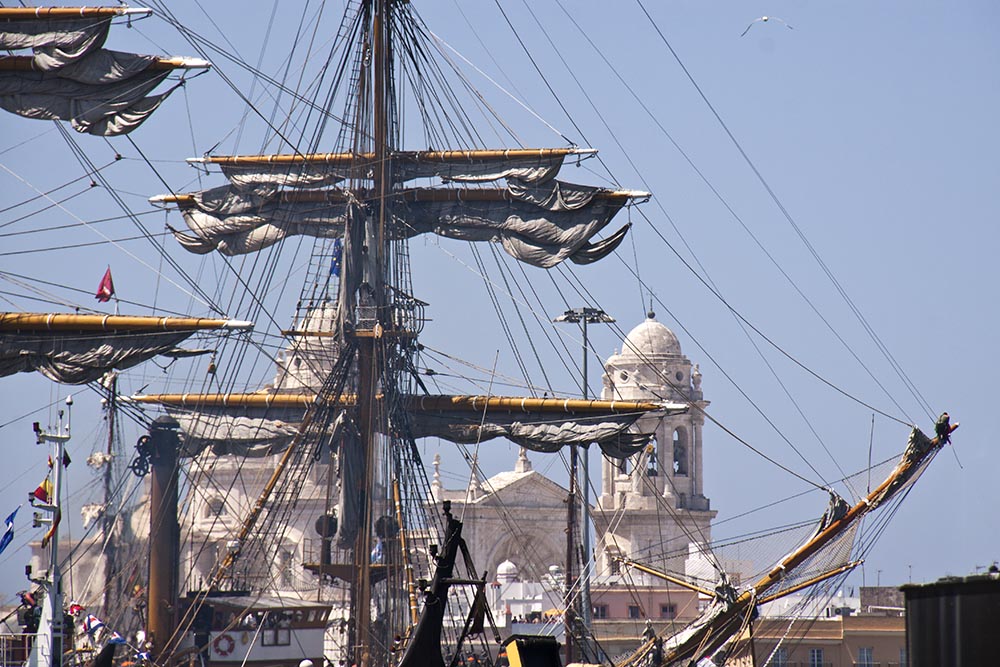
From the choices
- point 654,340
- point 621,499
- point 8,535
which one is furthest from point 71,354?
point 654,340

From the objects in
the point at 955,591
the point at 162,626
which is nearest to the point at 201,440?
the point at 162,626

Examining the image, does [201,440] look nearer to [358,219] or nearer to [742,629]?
[358,219]

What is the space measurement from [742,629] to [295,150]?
18.4m

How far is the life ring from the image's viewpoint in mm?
43938

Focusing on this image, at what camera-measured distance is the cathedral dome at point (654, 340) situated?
10456 centimetres

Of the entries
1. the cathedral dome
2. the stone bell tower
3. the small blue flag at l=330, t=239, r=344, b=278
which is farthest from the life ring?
the cathedral dome

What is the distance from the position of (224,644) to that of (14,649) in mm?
8949

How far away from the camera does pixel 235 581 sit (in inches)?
1906

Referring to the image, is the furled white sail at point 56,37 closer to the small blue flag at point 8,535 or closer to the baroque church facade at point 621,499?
the small blue flag at point 8,535

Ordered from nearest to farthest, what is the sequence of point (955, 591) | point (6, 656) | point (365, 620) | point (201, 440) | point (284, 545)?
1. point (955, 591)
2. point (6, 656)
3. point (365, 620)
4. point (201, 440)
5. point (284, 545)

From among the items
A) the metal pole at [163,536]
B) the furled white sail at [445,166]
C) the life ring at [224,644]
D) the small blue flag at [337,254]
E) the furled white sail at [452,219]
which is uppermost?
the furled white sail at [445,166]

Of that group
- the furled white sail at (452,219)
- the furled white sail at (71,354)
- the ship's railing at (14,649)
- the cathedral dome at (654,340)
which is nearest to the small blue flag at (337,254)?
the furled white sail at (452,219)

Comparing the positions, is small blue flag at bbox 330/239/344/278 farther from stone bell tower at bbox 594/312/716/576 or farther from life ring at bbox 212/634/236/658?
stone bell tower at bbox 594/312/716/576

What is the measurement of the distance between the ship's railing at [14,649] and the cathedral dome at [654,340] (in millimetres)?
66716
